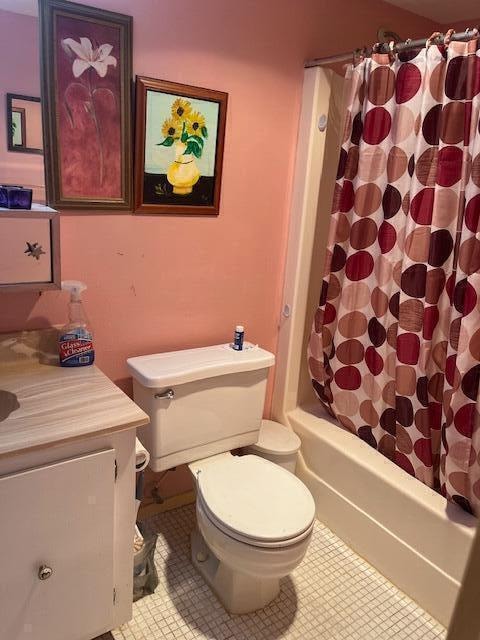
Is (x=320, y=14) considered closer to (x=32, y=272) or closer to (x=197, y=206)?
(x=197, y=206)

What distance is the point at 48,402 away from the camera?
4.25 feet

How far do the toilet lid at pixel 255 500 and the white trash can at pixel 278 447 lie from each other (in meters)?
0.22

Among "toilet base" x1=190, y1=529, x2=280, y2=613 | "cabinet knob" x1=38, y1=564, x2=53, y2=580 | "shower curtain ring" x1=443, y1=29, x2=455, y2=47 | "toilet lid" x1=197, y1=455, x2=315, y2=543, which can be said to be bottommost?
"toilet base" x1=190, y1=529, x2=280, y2=613

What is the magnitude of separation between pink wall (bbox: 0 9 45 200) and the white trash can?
130cm

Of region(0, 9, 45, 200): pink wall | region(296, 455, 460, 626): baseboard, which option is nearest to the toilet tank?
region(296, 455, 460, 626): baseboard

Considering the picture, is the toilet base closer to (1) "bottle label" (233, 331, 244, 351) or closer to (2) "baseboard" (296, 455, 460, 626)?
(2) "baseboard" (296, 455, 460, 626)

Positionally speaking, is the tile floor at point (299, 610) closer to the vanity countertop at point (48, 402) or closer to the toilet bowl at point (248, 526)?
the toilet bowl at point (248, 526)

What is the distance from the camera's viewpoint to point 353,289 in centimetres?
189

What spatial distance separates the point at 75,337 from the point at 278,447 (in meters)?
0.95

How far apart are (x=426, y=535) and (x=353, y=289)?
3.02 feet

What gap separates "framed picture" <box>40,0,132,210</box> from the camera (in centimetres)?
139

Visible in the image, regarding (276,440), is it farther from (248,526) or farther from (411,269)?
(411,269)

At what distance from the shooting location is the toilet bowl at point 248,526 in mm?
1428

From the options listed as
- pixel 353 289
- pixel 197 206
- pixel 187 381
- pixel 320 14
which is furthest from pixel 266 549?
pixel 320 14
